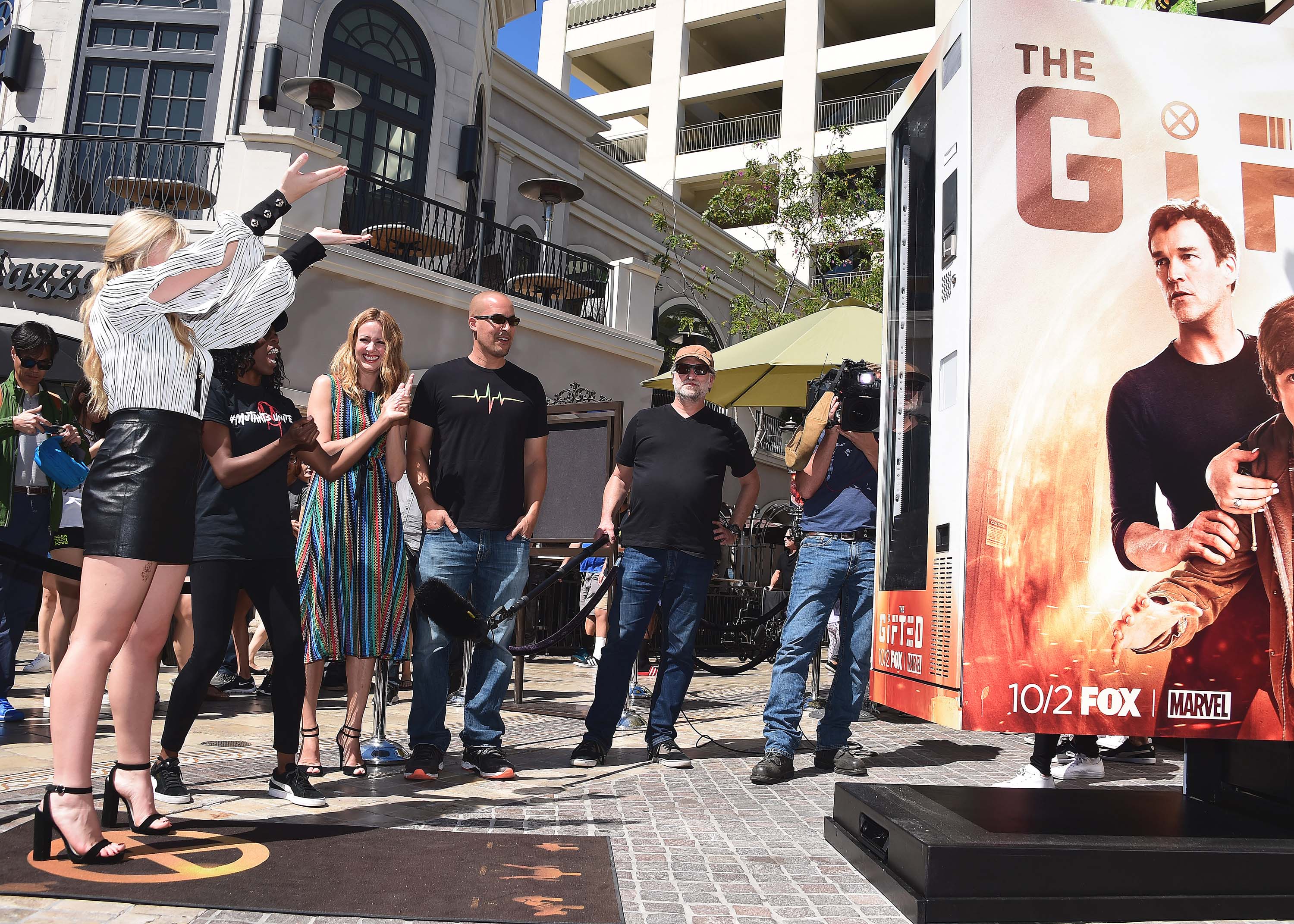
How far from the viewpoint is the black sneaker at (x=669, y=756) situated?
4.95m

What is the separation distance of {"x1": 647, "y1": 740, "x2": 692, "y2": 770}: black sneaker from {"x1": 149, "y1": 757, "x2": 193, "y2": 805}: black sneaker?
2185mm

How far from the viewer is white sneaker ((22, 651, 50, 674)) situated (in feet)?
24.2

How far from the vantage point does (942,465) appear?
2795 millimetres

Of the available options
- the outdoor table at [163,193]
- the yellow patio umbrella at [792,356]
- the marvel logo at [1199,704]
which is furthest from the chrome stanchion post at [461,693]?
the outdoor table at [163,193]

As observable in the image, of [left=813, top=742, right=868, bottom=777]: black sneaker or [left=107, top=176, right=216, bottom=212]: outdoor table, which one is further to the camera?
Result: [left=107, top=176, right=216, bottom=212]: outdoor table

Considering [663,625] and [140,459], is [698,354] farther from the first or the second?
[140,459]

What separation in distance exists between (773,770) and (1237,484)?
257 cm

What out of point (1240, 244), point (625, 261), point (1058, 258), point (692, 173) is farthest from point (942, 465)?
point (692, 173)

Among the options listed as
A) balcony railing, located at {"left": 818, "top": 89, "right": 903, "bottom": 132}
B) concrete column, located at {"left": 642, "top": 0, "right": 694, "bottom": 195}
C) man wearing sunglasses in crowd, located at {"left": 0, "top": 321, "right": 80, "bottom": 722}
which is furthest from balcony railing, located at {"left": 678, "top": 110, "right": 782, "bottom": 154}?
man wearing sunglasses in crowd, located at {"left": 0, "top": 321, "right": 80, "bottom": 722}

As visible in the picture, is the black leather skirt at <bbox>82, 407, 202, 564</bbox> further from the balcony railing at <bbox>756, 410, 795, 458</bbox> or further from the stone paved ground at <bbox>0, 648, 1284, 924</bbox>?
the balcony railing at <bbox>756, 410, 795, 458</bbox>

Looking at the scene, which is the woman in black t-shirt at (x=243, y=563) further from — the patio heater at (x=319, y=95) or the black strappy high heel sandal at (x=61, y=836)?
the patio heater at (x=319, y=95)

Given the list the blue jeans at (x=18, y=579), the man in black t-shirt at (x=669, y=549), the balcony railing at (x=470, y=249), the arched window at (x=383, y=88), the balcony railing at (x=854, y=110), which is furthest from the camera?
the balcony railing at (x=854, y=110)

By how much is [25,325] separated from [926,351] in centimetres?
466

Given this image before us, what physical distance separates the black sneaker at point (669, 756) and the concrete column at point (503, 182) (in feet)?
47.6
